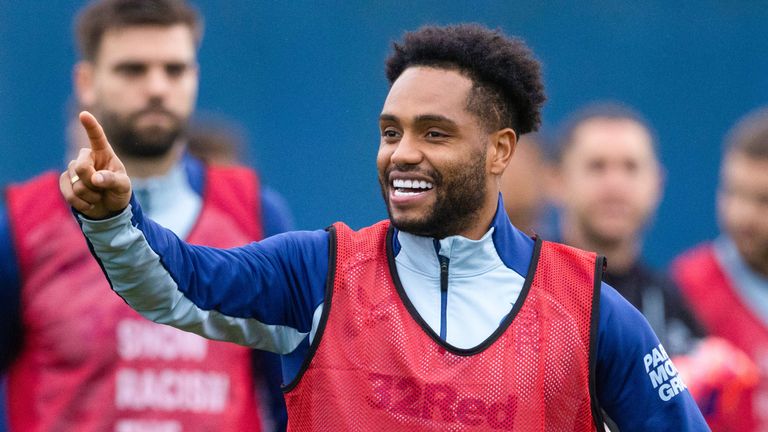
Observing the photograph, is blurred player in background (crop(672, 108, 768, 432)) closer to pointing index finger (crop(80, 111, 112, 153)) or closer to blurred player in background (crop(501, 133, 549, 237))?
blurred player in background (crop(501, 133, 549, 237))

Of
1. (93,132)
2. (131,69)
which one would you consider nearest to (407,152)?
(93,132)

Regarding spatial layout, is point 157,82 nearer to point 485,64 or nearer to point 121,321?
point 121,321

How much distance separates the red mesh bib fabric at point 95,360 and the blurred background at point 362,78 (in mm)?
3290

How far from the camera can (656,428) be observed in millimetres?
3572

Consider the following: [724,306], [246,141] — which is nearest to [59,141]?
[246,141]

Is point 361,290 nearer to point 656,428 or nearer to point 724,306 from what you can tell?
point 656,428

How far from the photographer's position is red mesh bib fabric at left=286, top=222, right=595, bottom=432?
3.45 m

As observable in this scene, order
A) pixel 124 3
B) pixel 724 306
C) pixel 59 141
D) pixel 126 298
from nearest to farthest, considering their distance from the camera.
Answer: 1. pixel 126 298
2. pixel 124 3
3. pixel 724 306
4. pixel 59 141

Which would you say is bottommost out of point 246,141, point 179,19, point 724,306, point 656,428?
point 656,428

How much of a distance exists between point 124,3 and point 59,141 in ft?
9.86

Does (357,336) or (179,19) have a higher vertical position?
(179,19)

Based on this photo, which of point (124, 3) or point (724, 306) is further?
point (724, 306)

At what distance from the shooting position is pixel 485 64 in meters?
3.66

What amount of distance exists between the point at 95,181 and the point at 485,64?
3.45 feet
